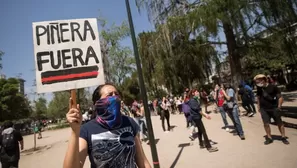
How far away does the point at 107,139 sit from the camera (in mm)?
2041

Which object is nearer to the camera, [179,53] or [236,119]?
[236,119]

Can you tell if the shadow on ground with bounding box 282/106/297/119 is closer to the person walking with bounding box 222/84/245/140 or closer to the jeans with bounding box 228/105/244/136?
the person walking with bounding box 222/84/245/140

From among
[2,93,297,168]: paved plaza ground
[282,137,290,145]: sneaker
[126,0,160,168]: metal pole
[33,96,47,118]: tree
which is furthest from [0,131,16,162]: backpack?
[33,96,47,118]: tree

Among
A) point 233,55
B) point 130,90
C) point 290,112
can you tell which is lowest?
point 290,112

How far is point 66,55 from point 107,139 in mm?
821

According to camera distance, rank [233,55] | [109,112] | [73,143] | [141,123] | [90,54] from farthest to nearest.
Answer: [233,55]
[141,123]
[90,54]
[109,112]
[73,143]

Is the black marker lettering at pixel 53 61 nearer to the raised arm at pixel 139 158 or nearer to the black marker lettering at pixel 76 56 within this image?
the black marker lettering at pixel 76 56

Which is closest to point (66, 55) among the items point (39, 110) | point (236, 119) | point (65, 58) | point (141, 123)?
point (65, 58)

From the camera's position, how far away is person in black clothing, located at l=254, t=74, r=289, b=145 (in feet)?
20.3

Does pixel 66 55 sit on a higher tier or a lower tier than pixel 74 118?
higher

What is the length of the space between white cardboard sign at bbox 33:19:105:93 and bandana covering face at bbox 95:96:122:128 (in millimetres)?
198

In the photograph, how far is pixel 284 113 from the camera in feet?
30.7

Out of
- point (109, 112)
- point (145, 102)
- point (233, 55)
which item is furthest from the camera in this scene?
point (233, 55)

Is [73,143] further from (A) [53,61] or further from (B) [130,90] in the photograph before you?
(B) [130,90]
